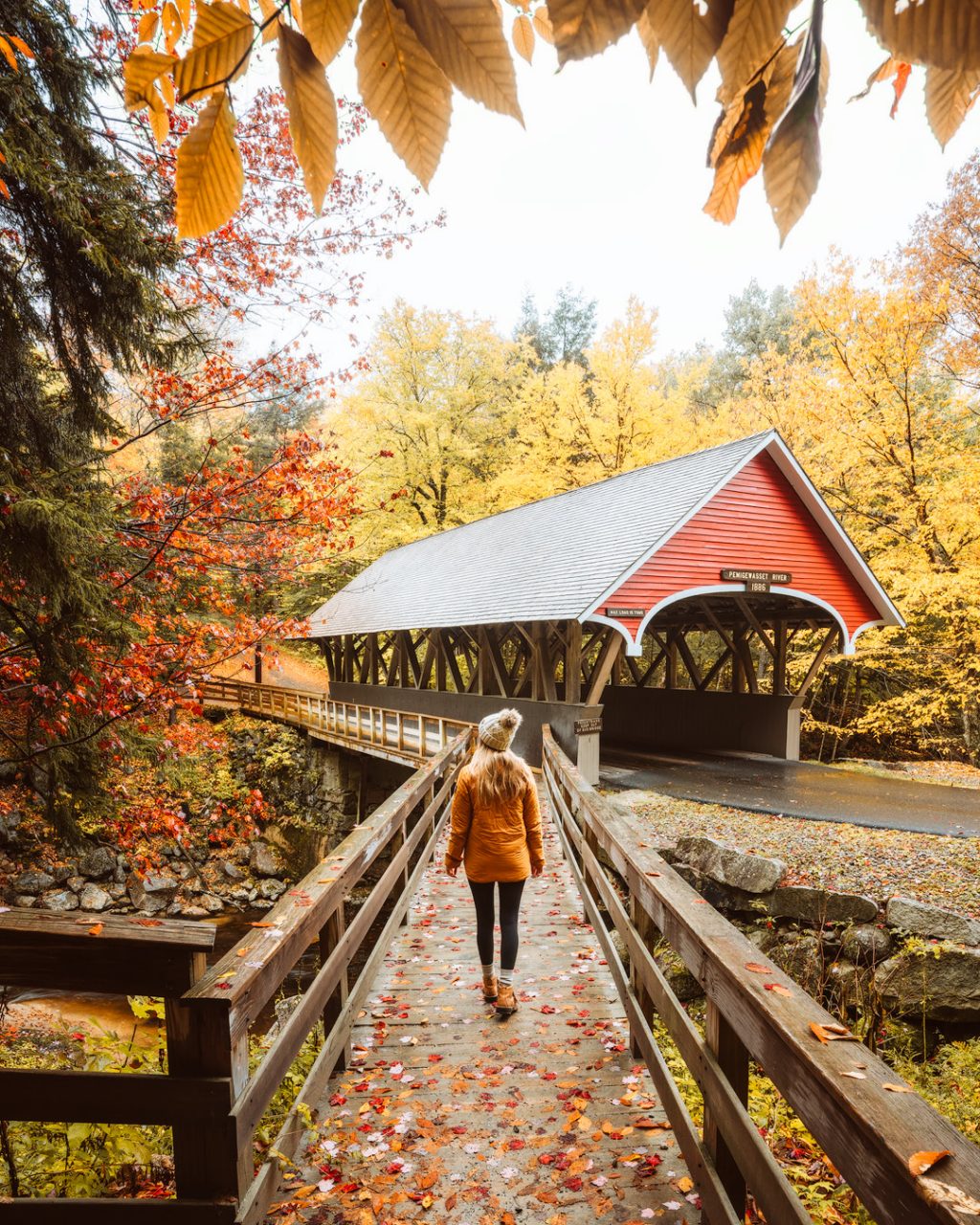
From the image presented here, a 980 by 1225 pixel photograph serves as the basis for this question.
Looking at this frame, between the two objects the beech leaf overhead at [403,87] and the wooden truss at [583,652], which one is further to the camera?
the wooden truss at [583,652]

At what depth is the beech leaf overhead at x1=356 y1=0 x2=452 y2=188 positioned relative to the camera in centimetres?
83

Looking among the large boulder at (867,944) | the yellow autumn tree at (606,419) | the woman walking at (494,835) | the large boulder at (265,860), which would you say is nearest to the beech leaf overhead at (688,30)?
the woman walking at (494,835)

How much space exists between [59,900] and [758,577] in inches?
588

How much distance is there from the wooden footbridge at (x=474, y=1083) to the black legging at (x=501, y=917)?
326 millimetres

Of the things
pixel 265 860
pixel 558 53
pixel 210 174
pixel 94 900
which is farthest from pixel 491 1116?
pixel 265 860

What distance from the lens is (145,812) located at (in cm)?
744

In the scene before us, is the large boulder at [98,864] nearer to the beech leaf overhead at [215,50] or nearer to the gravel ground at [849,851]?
the gravel ground at [849,851]

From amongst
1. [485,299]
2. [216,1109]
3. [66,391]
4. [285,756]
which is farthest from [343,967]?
[485,299]

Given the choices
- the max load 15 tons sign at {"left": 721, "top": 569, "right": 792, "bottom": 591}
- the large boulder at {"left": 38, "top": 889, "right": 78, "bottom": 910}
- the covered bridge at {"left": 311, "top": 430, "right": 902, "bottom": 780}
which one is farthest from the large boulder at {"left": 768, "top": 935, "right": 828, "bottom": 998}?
the large boulder at {"left": 38, "top": 889, "right": 78, "bottom": 910}

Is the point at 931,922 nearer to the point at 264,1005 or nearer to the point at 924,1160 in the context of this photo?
the point at 264,1005

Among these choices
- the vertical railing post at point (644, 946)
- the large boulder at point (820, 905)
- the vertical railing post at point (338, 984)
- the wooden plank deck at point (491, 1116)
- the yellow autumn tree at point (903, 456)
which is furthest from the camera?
the yellow autumn tree at point (903, 456)

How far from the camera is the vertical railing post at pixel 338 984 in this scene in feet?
9.88

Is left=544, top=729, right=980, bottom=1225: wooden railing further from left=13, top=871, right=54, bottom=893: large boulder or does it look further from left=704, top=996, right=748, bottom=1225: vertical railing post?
left=13, top=871, right=54, bottom=893: large boulder

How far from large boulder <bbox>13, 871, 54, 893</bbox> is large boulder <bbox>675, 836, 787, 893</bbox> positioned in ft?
42.7
